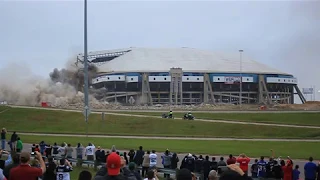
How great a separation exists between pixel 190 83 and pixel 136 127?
67539 millimetres

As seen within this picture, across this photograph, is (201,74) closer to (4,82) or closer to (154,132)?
(4,82)

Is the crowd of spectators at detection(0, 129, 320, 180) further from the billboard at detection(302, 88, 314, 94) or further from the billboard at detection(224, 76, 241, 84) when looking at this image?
the billboard at detection(302, 88, 314, 94)

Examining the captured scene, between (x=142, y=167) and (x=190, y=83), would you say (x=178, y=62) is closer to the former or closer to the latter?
(x=190, y=83)

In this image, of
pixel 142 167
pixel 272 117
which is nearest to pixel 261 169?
pixel 142 167

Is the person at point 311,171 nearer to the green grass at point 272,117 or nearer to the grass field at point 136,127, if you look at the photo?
the grass field at point 136,127

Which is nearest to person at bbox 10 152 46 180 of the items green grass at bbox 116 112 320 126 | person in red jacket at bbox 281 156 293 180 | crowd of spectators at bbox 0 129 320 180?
crowd of spectators at bbox 0 129 320 180

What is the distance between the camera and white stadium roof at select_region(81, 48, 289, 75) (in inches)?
5094

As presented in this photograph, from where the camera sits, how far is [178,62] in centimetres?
13525

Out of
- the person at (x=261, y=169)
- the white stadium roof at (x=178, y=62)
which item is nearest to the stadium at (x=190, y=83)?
the white stadium roof at (x=178, y=62)

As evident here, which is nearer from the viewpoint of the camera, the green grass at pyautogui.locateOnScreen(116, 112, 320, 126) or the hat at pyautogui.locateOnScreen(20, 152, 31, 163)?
the hat at pyautogui.locateOnScreen(20, 152, 31, 163)

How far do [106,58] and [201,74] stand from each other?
41.2 m

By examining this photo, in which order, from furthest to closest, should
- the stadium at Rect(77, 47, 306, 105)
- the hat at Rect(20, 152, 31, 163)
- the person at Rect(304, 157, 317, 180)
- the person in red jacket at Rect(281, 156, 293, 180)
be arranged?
the stadium at Rect(77, 47, 306, 105), the person in red jacket at Rect(281, 156, 293, 180), the person at Rect(304, 157, 317, 180), the hat at Rect(20, 152, 31, 163)

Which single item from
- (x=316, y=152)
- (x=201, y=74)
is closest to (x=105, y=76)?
(x=201, y=74)

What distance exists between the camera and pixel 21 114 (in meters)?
67.9
